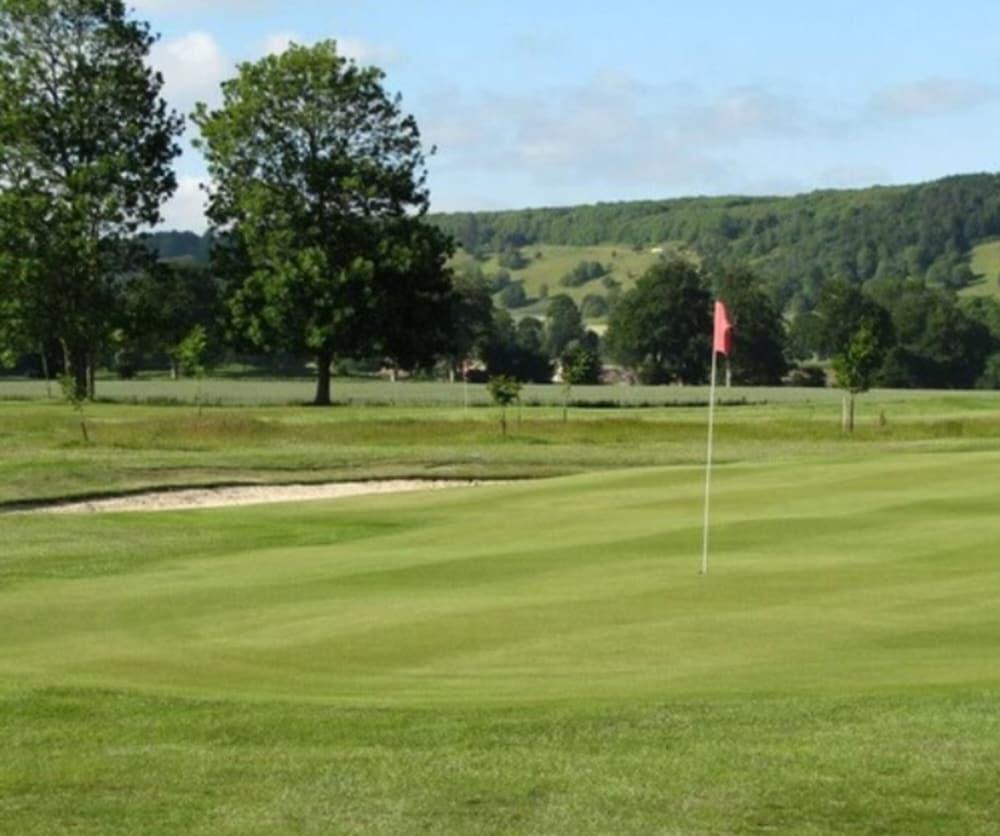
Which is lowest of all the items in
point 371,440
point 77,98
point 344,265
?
point 371,440

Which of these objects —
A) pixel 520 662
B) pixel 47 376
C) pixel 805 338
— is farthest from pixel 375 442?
pixel 805 338

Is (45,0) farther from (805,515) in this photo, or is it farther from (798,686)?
(798,686)

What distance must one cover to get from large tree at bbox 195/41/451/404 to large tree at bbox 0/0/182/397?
11.9 feet

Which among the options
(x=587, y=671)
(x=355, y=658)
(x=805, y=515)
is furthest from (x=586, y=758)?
(x=805, y=515)

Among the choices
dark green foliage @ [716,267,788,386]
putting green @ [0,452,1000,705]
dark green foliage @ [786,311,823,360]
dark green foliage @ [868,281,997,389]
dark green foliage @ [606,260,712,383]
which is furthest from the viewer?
dark green foliage @ [786,311,823,360]

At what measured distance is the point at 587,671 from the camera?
49.8 ft

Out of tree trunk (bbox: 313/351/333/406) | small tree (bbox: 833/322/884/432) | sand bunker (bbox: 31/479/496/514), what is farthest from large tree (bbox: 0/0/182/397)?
sand bunker (bbox: 31/479/496/514)

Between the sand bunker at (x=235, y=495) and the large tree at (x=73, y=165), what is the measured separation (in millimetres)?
37777

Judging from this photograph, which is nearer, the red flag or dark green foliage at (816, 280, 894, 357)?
the red flag

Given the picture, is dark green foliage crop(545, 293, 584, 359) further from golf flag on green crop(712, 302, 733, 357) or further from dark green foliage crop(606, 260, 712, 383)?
golf flag on green crop(712, 302, 733, 357)

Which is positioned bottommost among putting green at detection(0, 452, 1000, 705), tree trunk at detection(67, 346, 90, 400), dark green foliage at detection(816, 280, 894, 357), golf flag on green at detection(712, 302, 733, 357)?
putting green at detection(0, 452, 1000, 705)

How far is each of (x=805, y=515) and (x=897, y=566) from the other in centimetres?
608

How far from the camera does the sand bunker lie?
3881cm

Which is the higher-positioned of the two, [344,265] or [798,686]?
[344,265]
